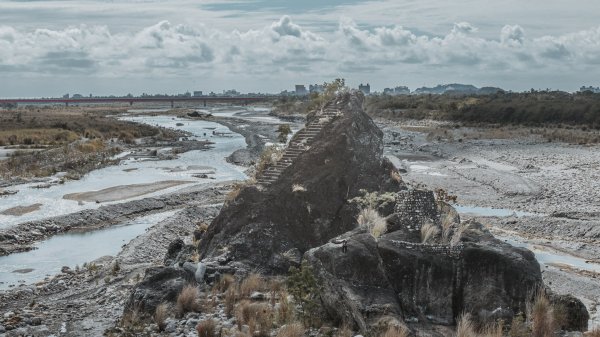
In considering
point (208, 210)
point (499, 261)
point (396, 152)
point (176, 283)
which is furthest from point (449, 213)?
point (396, 152)

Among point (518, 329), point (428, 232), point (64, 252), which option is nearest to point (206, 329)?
point (428, 232)

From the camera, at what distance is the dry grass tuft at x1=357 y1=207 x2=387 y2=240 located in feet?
43.7

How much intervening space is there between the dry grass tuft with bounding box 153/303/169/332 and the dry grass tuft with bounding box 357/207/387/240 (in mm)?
4769

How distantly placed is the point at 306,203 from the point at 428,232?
5938 mm

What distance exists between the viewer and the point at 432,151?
223 ft

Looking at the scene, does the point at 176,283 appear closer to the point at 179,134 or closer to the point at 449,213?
the point at 449,213

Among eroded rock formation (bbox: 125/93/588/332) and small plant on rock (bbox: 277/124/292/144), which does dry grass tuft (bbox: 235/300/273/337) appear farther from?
small plant on rock (bbox: 277/124/292/144)

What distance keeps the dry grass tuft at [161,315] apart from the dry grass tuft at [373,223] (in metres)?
4.77

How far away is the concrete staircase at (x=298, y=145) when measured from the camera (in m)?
18.9

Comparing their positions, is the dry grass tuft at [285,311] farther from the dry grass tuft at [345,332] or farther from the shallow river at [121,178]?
the shallow river at [121,178]

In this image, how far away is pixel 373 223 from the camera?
547 inches

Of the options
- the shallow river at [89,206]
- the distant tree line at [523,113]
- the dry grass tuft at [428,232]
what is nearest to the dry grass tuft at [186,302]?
the dry grass tuft at [428,232]

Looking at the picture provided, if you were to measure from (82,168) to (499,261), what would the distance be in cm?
4885

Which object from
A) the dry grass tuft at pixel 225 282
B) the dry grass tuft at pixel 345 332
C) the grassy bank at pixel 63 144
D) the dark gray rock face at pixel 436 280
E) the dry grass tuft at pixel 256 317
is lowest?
the grassy bank at pixel 63 144
